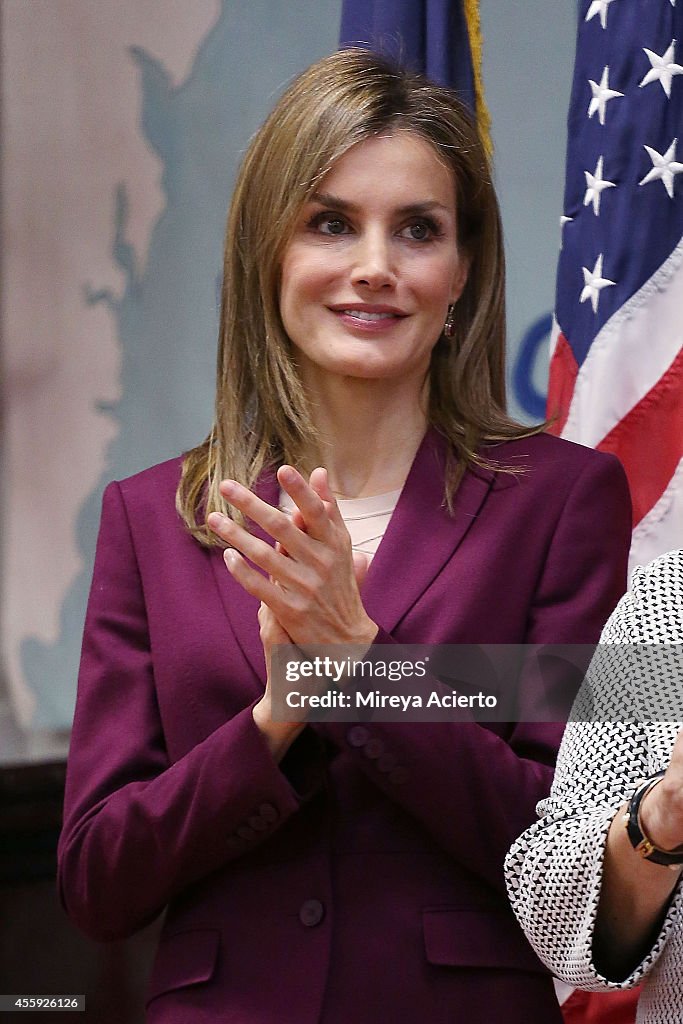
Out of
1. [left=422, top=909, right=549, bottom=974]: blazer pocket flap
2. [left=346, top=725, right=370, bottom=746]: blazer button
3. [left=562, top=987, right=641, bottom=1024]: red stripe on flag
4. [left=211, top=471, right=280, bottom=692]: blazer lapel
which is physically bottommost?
[left=562, top=987, right=641, bottom=1024]: red stripe on flag

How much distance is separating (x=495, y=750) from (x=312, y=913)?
245 millimetres

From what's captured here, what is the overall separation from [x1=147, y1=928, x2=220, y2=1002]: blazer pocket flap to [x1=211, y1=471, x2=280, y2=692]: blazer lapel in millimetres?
258

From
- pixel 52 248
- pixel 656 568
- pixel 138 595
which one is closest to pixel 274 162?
pixel 138 595

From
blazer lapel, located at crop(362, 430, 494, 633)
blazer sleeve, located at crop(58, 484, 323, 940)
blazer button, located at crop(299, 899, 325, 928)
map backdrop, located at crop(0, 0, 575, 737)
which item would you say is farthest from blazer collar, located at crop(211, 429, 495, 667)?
map backdrop, located at crop(0, 0, 575, 737)

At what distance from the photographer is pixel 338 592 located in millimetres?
1302

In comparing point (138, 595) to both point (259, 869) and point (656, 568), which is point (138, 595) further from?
point (656, 568)

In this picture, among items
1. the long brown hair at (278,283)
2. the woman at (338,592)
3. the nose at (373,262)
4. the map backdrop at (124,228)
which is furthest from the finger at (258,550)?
the map backdrop at (124,228)

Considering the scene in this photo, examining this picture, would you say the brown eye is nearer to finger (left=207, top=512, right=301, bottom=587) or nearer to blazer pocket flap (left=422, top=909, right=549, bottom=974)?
finger (left=207, top=512, right=301, bottom=587)

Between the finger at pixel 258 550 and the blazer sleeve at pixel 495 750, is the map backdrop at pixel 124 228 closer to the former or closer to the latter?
the blazer sleeve at pixel 495 750

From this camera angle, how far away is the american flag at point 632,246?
71.2 inches

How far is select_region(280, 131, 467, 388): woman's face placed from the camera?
150 cm

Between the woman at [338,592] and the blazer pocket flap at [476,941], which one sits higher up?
the woman at [338,592]

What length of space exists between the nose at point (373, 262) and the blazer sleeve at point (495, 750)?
33cm

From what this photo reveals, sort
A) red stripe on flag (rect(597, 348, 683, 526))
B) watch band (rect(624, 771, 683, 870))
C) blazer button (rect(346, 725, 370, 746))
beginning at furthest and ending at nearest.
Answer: red stripe on flag (rect(597, 348, 683, 526)), blazer button (rect(346, 725, 370, 746)), watch band (rect(624, 771, 683, 870))
